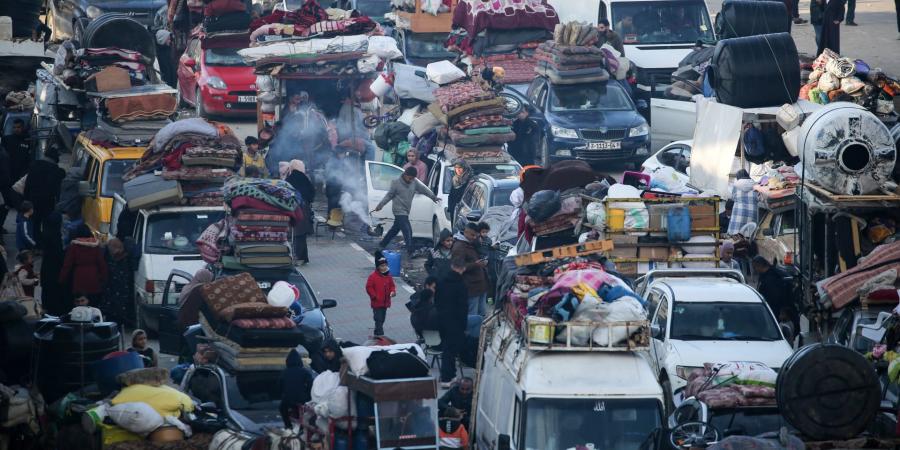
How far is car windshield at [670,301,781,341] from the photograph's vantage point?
16.6m

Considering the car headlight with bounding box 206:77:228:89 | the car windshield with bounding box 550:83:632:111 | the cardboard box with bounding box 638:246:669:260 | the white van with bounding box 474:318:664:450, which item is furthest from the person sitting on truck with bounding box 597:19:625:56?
the white van with bounding box 474:318:664:450

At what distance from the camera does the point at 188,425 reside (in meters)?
14.1

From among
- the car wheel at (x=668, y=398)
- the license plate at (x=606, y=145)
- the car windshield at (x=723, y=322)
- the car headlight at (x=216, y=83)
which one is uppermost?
the car windshield at (x=723, y=322)

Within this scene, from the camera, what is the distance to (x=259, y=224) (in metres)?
19.3

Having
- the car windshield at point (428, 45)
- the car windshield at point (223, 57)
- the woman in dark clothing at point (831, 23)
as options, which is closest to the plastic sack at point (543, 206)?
the woman in dark clothing at point (831, 23)

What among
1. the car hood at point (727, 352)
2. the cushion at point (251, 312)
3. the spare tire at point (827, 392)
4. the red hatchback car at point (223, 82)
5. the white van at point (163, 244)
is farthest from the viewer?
the red hatchback car at point (223, 82)

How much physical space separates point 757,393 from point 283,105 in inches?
660

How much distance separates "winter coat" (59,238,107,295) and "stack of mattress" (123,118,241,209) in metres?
1.01

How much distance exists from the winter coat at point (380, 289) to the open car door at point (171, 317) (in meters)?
2.15

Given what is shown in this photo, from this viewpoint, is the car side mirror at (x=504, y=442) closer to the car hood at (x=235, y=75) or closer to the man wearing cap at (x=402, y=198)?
the man wearing cap at (x=402, y=198)

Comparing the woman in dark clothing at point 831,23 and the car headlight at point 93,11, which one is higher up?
the woman in dark clothing at point 831,23

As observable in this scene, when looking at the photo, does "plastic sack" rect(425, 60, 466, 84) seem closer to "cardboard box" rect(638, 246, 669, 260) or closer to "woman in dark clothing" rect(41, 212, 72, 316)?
"woman in dark clothing" rect(41, 212, 72, 316)

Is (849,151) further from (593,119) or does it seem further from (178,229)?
(593,119)

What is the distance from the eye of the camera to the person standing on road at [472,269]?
19.2 meters
